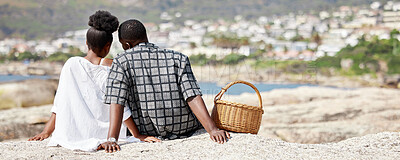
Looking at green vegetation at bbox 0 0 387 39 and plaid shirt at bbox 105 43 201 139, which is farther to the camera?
green vegetation at bbox 0 0 387 39

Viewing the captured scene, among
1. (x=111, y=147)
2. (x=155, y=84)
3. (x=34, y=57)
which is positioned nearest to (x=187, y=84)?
(x=155, y=84)

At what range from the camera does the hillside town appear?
1992 inches

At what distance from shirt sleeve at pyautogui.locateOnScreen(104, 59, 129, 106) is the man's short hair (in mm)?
231

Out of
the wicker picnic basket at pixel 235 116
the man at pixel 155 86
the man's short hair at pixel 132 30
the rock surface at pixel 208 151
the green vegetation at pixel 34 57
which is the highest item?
the man's short hair at pixel 132 30

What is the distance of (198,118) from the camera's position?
270cm

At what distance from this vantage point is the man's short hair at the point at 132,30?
273cm

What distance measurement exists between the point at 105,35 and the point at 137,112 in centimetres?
58

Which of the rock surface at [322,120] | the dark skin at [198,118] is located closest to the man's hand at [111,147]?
the dark skin at [198,118]

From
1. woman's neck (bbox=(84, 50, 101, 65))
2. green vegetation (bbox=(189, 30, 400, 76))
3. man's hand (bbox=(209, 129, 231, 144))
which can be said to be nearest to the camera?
man's hand (bbox=(209, 129, 231, 144))

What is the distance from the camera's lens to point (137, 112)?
2.76 m

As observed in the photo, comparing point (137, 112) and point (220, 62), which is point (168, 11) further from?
point (137, 112)

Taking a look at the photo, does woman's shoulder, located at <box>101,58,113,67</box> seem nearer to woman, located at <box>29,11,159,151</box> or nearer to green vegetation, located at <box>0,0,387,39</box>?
woman, located at <box>29,11,159,151</box>

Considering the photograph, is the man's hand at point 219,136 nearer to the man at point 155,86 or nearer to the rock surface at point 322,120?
the man at point 155,86

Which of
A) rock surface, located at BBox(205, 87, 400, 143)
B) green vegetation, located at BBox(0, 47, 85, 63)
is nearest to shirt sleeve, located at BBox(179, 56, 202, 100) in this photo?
rock surface, located at BBox(205, 87, 400, 143)
